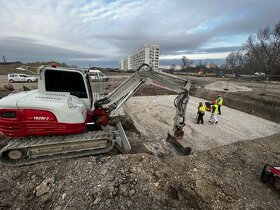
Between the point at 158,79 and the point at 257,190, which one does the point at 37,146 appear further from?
the point at 257,190

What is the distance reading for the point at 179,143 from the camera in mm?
5941

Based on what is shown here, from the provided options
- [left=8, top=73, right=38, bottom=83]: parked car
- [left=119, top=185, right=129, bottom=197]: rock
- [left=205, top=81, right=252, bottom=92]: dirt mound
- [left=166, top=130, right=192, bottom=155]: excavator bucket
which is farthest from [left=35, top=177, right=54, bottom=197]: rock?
[left=8, top=73, right=38, bottom=83]: parked car

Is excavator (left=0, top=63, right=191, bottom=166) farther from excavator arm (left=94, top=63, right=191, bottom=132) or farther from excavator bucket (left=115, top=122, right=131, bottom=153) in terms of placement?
excavator arm (left=94, top=63, right=191, bottom=132)

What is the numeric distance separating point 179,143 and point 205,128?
3232 millimetres

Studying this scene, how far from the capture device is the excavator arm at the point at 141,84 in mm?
5461

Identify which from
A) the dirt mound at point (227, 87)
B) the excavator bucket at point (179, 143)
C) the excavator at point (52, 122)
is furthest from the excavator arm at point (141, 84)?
the dirt mound at point (227, 87)

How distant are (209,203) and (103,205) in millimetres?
2079

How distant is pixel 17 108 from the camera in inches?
156

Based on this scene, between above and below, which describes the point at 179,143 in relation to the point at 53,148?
below

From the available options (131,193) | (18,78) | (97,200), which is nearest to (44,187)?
(97,200)

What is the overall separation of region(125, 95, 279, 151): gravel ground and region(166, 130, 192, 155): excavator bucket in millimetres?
629

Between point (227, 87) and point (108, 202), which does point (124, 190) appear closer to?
point (108, 202)

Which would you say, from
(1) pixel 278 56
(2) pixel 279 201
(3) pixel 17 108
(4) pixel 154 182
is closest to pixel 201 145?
(2) pixel 279 201

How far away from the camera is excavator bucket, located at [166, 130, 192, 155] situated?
18.2 ft
